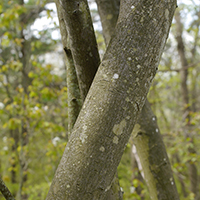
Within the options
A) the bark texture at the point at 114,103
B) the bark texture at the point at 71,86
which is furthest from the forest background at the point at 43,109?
the bark texture at the point at 114,103

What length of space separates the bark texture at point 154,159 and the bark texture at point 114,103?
108cm

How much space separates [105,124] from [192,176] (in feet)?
24.7

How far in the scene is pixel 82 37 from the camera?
101 centimetres

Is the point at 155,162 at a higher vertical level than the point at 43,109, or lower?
higher

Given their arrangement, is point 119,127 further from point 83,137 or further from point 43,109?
point 43,109

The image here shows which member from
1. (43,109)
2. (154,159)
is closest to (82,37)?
(154,159)

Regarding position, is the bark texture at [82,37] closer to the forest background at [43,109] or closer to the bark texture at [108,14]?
the bark texture at [108,14]

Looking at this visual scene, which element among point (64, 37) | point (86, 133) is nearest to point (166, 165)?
point (86, 133)

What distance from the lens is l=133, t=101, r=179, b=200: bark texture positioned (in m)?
1.83

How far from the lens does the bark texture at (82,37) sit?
38.7 inches

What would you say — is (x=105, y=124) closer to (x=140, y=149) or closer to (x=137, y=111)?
(x=137, y=111)

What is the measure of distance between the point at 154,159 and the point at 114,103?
1.29 m

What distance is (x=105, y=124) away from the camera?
78 cm

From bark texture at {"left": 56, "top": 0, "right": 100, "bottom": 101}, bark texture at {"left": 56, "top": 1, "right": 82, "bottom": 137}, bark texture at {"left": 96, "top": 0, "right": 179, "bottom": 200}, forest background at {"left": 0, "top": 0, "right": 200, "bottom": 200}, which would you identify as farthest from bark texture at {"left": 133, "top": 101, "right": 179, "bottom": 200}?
forest background at {"left": 0, "top": 0, "right": 200, "bottom": 200}
